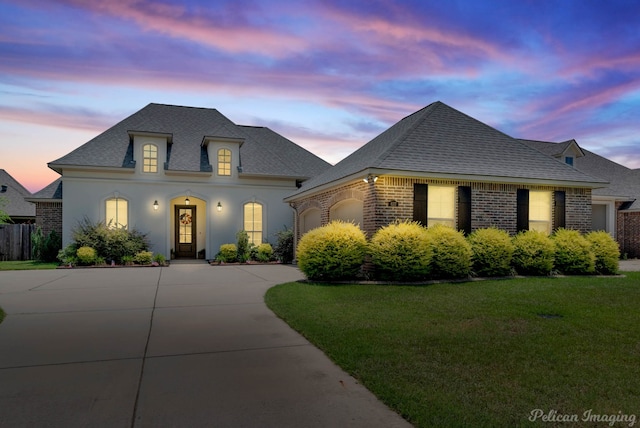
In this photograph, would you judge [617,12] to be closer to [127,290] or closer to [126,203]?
[127,290]

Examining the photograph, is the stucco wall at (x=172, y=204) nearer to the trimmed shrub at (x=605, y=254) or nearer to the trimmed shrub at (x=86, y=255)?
the trimmed shrub at (x=86, y=255)

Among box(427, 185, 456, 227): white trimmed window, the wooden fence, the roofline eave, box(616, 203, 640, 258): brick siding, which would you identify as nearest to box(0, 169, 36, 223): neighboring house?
the wooden fence

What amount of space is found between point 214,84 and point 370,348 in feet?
38.1

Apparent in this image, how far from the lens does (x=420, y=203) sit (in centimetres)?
1273

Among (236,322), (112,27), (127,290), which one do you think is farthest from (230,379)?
(112,27)

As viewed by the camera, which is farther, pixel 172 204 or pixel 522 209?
pixel 172 204

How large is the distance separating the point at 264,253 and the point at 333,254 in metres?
8.40

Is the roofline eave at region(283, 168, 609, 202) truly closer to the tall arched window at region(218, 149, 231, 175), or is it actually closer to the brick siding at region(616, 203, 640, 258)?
the tall arched window at region(218, 149, 231, 175)

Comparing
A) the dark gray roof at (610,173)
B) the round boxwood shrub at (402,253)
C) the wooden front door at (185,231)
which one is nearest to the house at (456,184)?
the round boxwood shrub at (402,253)

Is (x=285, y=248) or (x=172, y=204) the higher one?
(x=172, y=204)

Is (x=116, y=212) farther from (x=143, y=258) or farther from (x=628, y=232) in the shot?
(x=628, y=232)

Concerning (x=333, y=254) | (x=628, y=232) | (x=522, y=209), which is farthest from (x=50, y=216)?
(x=628, y=232)

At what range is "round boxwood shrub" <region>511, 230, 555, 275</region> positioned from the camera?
1243 cm

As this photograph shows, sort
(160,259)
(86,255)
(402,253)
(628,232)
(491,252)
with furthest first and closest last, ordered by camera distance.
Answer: (628,232)
(160,259)
(86,255)
(491,252)
(402,253)
